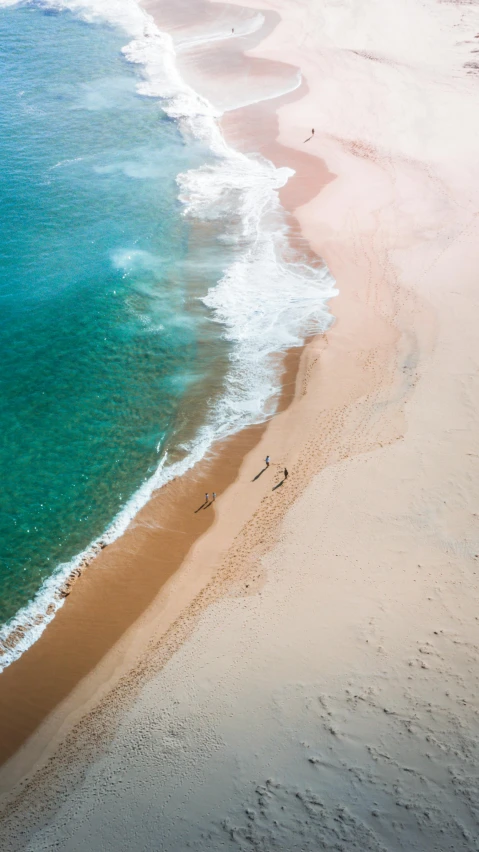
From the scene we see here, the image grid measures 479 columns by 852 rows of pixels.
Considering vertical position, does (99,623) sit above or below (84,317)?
below

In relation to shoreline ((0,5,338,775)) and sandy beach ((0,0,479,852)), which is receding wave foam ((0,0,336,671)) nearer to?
shoreline ((0,5,338,775))

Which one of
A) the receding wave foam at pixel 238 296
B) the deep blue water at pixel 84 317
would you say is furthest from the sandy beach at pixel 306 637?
the deep blue water at pixel 84 317

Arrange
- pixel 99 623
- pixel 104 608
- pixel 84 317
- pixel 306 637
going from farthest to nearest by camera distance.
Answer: pixel 84 317
pixel 104 608
pixel 99 623
pixel 306 637

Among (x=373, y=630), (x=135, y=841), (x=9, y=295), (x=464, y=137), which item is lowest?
(x=135, y=841)

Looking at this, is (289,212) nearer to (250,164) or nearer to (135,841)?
(250,164)

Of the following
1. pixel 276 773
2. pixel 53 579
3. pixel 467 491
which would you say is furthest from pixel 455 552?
pixel 53 579

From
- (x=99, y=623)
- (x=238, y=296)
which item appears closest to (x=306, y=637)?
(x=99, y=623)

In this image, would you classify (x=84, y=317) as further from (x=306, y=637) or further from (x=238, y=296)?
(x=306, y=637)
